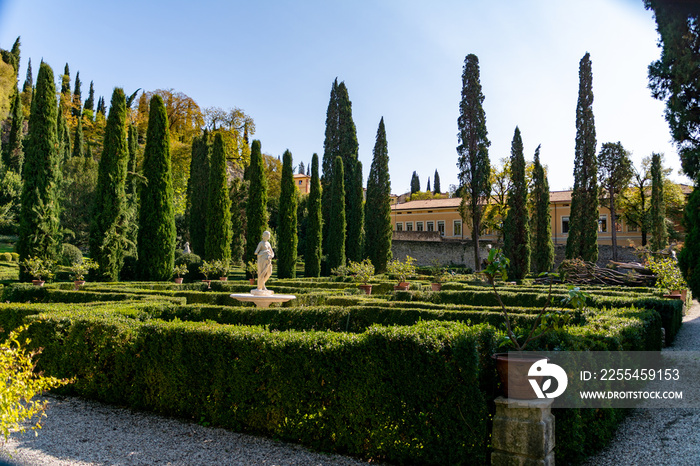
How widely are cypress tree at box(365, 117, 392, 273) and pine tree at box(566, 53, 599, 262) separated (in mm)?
11543

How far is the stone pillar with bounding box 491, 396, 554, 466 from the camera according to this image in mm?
3254

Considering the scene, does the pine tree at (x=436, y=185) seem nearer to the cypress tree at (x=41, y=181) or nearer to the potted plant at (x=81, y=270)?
the cypress tree at (x=41, y=181)

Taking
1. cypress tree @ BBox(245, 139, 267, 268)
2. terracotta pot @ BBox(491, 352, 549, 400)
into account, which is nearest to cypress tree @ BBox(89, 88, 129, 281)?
cypress tree @ BBox(245, 139, 267, 268)

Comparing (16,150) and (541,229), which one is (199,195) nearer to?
(16,150)

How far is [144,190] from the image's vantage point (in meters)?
20.2

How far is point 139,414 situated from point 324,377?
8.45 ft

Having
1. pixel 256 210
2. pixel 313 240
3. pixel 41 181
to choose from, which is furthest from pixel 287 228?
pixel 41 181

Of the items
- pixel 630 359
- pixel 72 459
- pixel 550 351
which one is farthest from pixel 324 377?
pixel 630 359

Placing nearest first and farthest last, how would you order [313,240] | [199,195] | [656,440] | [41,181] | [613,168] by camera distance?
[656,440] < [41,181] < [313,240] < [199,195] < [613,168]

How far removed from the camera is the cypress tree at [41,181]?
1742cm

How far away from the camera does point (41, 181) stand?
17.9 m

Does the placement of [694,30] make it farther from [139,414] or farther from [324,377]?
[139,414]

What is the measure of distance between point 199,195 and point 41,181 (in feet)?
34.5

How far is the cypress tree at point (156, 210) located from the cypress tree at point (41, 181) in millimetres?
3312
